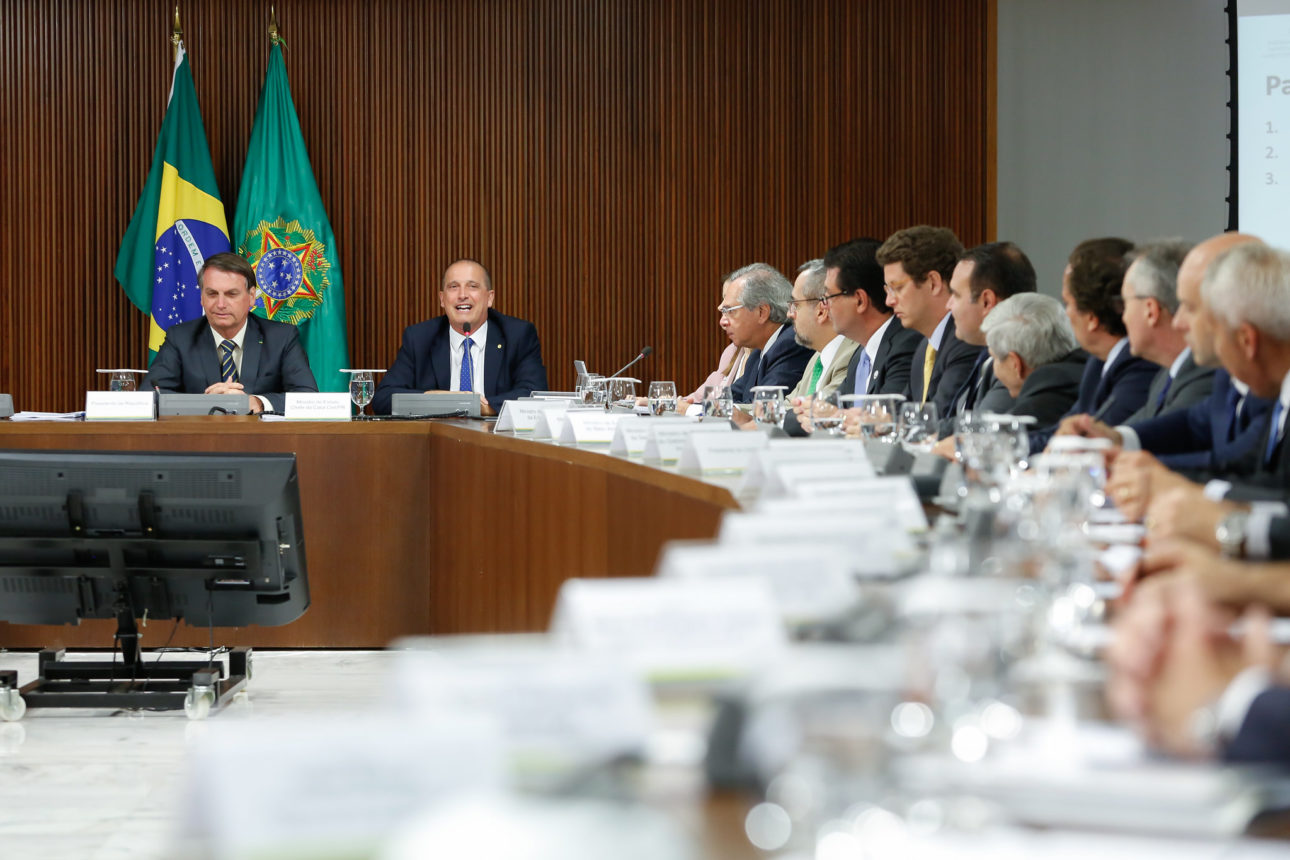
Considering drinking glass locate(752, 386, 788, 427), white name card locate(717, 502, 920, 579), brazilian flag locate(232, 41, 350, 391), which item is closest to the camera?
white name card locate(717, 502, 920, 579)

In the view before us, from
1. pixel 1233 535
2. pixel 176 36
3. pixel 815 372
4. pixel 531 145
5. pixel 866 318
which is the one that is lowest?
pixel 1233 535

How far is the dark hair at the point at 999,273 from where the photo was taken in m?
3.99

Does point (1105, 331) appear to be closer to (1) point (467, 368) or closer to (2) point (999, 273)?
(2) point (999, 273)

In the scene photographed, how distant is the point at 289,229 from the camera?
6848mm

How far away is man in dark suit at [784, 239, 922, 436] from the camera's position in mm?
4645

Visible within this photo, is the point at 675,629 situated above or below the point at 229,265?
below

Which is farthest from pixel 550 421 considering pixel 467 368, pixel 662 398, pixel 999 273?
pixel 467 368

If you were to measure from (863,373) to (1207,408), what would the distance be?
2.05 m

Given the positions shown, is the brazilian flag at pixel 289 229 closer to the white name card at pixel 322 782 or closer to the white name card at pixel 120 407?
the white name card at pixel 120 407

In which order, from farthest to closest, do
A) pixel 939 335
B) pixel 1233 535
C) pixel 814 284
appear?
pixel 814 284 < pixel 939 335 < pixel 1233 535

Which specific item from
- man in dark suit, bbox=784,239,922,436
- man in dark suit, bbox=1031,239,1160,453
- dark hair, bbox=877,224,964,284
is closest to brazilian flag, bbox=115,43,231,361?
man in dark suit, bbox=784,239,922,436

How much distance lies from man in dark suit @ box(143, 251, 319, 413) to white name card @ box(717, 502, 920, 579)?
428 cm

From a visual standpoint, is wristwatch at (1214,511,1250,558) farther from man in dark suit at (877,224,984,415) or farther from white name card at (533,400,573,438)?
man in dark suit at (877,224,984,415)

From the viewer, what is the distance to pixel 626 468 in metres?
2.75
